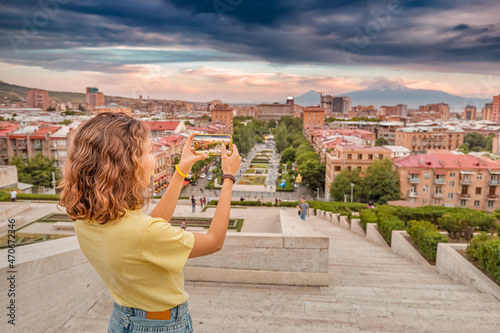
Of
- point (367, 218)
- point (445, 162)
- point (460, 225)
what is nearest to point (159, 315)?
point (460, 225)

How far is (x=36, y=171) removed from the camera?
106 feet

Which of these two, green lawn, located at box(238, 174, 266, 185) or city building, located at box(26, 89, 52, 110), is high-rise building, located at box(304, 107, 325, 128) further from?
city building, located at box(26, 89, 52, 110)

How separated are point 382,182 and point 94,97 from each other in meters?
148

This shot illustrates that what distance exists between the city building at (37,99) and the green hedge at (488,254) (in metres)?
153

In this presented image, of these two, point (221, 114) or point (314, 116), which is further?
point (221, 114)

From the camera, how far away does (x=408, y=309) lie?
4355 millimetres

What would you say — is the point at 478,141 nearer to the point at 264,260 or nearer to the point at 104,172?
the point at 264,260

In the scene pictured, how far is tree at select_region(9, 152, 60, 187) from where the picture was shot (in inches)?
1252

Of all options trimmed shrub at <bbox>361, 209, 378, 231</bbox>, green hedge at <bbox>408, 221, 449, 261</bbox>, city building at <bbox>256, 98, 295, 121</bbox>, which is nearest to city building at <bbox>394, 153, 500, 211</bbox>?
trimmed shrub at <bbox>361, 209, 378, 231</bbox>

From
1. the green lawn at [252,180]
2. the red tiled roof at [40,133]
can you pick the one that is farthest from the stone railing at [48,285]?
the red tiled roof at [40,133]

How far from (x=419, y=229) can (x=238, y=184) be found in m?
34.8

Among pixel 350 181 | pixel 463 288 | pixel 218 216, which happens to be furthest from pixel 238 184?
pixel 218 216

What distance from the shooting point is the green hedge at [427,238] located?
24.6 ft

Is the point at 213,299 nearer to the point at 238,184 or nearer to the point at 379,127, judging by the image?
the point at 238,184
